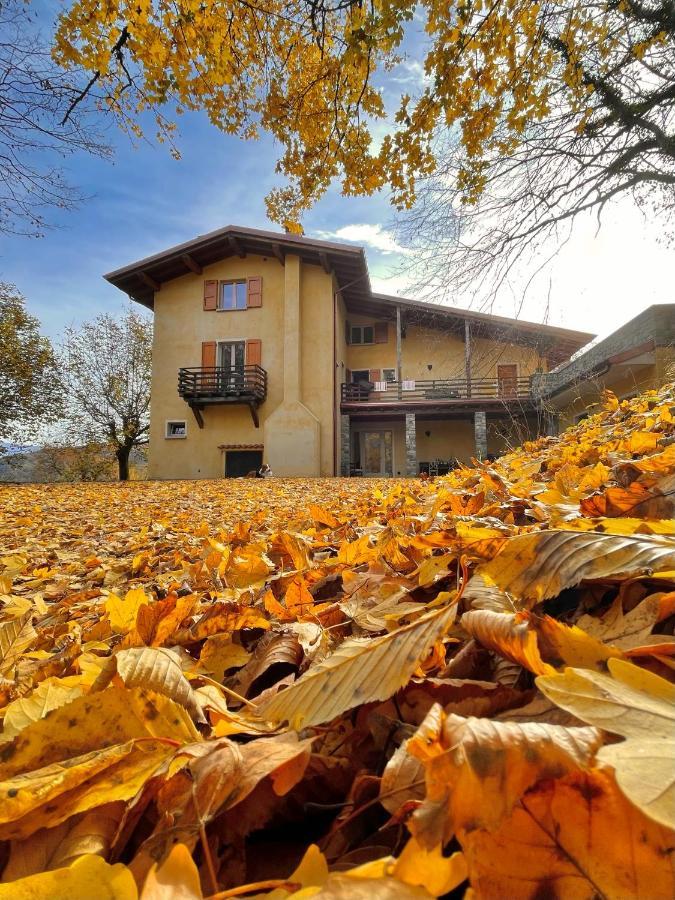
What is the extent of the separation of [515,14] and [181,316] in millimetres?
15357

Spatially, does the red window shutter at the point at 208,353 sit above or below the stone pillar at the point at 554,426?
above

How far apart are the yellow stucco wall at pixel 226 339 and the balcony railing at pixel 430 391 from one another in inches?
72.4

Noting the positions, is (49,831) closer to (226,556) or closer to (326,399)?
(226,556)

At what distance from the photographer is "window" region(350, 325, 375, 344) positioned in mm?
19281

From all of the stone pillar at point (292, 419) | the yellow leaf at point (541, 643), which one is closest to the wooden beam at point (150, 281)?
the stone pillar at point (292, 419)

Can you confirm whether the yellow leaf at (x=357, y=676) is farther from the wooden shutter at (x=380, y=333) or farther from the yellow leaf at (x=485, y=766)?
the wooden shutter at (x=380, y=333)

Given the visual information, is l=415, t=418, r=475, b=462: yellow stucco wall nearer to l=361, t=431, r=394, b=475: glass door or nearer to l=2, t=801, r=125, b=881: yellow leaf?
l=361, t=431, r=394, b=475: glass door

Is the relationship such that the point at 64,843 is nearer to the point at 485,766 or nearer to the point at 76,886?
the point at 76,886

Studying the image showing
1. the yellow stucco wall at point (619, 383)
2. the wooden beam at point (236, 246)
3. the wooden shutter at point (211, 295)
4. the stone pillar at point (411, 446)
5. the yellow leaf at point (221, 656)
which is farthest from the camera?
the wooden shutter at point (211, 295)

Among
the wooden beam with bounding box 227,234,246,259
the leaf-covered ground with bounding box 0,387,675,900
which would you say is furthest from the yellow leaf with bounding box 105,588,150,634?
the wooden beam with bounding box 227,234,246,259

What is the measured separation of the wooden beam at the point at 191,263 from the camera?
15.9 meters

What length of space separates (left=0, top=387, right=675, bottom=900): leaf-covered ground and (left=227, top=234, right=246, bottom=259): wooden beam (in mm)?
16916

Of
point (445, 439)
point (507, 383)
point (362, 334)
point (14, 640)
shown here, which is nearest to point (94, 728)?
point (14, 640)

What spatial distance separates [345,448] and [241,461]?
390cm
